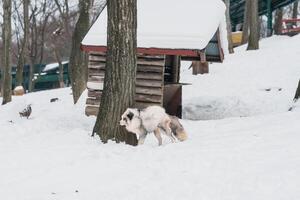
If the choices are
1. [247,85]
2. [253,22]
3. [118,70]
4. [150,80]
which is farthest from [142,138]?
[253,22]

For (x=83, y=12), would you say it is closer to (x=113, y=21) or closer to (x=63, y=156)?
(x=113, y=21)

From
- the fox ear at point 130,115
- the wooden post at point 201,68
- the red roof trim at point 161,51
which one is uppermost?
the red roof trim at point 161,51

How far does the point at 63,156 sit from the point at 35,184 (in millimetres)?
1528

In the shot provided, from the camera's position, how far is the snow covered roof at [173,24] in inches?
487

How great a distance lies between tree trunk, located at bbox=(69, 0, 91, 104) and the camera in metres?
16.3

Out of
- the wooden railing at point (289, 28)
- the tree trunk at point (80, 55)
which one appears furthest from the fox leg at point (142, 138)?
the wooden railing at point (289, 28)

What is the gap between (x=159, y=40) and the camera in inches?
500

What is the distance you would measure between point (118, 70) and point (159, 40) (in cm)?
403

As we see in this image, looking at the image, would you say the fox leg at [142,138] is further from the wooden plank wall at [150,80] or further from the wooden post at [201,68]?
the wooden post at [201,68]

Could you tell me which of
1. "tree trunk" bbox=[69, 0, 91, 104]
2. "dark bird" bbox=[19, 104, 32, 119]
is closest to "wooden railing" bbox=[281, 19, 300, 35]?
"tree trunk" bbox=[69, 0, 91, 104]

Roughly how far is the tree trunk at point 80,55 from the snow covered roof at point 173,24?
1637 millimetres

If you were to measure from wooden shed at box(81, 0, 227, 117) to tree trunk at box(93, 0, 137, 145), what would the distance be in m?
3.44

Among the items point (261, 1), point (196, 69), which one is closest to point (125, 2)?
point (196, 69)

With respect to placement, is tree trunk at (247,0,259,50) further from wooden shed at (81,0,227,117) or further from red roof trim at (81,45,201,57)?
red roof trim at (81,45,201,57)
